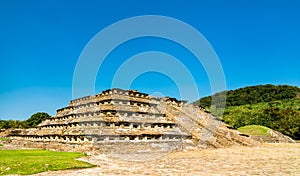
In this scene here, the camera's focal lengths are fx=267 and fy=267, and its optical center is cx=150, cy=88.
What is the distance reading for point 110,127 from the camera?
22.2 meters

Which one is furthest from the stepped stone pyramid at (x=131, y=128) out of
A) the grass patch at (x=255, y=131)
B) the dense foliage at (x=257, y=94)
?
the dense foliage at (x=257, y=94)

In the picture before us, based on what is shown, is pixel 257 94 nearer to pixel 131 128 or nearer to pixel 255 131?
pixel 255 131

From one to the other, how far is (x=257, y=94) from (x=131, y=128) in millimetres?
111552

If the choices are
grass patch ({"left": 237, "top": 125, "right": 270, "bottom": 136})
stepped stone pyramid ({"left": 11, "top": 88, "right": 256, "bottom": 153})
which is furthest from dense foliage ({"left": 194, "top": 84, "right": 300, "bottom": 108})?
stepped stone pyramid ({"left": 11, "top": 88, "right": 256, "bottom": 153})

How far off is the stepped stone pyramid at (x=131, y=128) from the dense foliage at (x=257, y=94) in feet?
275

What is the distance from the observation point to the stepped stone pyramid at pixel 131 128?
69.1 ft

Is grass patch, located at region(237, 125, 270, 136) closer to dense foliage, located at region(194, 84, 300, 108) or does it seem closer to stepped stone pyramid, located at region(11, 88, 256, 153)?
stepped stone pyramid, located at region(11, 88, 256, 153)

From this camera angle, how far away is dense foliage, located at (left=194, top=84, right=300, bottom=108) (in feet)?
382

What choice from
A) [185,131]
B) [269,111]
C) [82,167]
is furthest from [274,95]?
[82,167]

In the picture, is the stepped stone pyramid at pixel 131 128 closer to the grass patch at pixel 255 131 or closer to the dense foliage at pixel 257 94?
the grass patch at pixel 255 131

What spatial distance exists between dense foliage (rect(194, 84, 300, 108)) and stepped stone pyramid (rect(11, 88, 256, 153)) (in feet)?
275

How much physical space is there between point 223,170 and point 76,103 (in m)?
23.5

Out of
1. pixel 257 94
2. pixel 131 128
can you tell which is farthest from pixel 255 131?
pixel 257 94

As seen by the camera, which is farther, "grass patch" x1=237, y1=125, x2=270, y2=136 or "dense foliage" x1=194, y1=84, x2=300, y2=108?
"dense foliage" x1=194, y1=84, x2=300, y2=108
